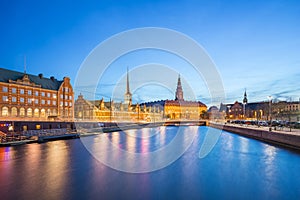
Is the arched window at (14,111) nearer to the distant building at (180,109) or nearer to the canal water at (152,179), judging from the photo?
the canal water at (152,179)

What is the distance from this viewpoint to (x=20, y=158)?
24.0 meters

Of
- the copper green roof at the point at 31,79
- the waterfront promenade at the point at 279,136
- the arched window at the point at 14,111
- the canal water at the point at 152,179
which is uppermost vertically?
the copper green roof at the point at 31,79

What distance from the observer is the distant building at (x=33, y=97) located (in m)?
49.8

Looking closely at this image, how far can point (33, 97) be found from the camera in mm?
56656

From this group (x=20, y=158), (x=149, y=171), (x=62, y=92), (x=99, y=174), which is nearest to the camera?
(x=99, y=174)

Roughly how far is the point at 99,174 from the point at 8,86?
146ft

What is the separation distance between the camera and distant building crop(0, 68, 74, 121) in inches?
1959

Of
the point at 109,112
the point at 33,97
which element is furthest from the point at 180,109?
the point at 33,97

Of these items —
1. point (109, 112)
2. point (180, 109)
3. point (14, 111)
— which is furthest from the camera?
point (180, 109)

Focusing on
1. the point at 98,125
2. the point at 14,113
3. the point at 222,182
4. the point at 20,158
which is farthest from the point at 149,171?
the point at 98,125

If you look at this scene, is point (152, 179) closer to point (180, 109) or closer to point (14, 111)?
point (14, 111)

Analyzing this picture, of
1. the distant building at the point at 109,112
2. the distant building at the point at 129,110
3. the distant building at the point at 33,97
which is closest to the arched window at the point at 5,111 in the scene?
the distant building at the point at 33,97

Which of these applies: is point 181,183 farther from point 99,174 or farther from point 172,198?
point 99,174

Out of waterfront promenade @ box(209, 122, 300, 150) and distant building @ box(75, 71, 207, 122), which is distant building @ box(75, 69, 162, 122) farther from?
waterfront promenade @ box(209, 122, 300, 150)
